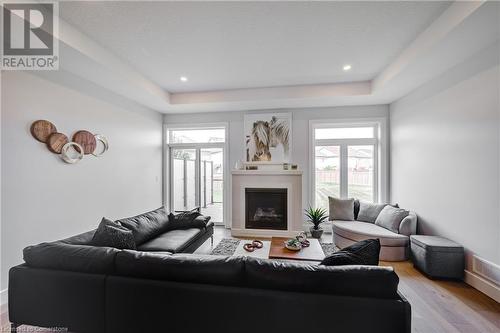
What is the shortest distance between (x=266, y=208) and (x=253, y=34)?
3.43 metres

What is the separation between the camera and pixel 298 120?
4883 millimetres

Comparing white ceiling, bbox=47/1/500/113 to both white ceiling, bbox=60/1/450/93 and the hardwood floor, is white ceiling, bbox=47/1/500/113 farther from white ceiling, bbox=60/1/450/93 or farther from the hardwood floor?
the hardwood floor

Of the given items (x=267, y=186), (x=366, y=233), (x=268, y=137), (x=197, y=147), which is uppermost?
(x=268, y=137)

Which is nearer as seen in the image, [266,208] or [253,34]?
[253,34]

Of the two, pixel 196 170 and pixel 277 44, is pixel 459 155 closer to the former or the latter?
pixel 277 44

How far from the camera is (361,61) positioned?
3254 mm

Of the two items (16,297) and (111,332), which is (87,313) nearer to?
(111,332)

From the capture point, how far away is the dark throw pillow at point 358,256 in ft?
5.28

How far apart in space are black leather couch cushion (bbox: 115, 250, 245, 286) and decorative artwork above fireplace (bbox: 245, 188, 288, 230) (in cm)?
324

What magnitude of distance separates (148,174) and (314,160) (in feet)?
12.2

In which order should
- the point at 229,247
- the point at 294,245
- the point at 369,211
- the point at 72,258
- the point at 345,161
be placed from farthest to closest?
the point at 345,161
the point at 369,211
the point at 229,247
the point at 294,245
the point at 72,258

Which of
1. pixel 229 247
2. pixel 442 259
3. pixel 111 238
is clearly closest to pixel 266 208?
pixel 229 247

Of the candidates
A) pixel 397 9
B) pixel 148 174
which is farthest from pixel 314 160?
pixel 148 174

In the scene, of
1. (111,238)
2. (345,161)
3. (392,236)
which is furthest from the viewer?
(345,161)
